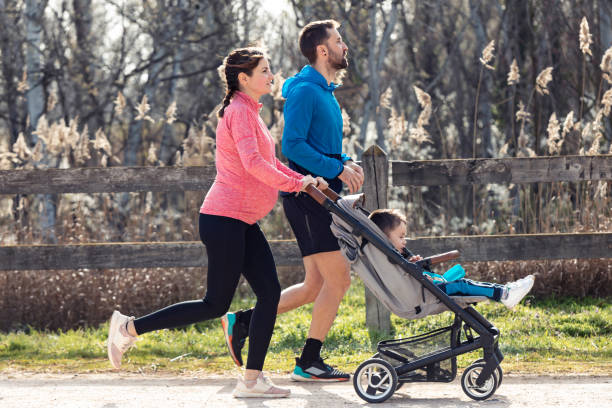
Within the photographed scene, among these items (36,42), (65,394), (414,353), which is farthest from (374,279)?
(36,42)

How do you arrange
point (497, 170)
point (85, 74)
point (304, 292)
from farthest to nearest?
point (85, 74) → point (497, 170) → point (304, 292)

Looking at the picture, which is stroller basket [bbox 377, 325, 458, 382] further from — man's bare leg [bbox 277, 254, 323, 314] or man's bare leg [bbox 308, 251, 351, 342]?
man's bare leg [bbox 277, 254, 323, 314]

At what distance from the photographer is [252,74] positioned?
15.8 ft

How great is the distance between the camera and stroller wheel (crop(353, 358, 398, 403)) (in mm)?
4641

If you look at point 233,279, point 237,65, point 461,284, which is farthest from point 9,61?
point 461,284

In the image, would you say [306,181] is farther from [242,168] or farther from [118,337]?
[118,337]

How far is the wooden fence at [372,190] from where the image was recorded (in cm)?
643

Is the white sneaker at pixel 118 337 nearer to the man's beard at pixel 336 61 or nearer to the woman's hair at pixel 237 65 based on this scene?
the woman's hair at pixel 237 65

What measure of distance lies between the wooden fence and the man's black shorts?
1.39m

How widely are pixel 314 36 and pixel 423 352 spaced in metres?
1.87

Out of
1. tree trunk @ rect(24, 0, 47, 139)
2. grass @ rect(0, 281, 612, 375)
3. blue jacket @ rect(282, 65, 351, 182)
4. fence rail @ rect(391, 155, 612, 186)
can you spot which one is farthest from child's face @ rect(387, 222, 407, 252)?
tree trunk @ rect(24, 0, 47, 139)

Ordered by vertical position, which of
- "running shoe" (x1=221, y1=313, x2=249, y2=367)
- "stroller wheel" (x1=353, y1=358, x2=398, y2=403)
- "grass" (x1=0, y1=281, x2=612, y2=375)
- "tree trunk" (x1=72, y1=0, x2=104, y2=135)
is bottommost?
"grass" (x1=0, y1=281, x2=612, y2=375)

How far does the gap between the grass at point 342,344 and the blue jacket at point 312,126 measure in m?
1.43

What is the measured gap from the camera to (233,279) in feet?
15.7
